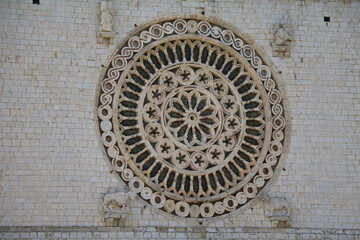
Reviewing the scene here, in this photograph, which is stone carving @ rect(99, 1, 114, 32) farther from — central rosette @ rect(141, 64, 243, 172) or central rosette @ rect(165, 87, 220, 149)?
central rosette @ rect(165, 87, 220, 149)

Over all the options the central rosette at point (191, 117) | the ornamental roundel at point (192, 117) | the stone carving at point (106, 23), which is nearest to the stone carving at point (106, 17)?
the stone carving at point (106, 23)

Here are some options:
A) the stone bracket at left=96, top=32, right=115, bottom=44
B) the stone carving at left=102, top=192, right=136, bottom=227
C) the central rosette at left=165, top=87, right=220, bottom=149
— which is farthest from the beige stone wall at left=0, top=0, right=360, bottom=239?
the central rosette at left=165, top=87, right=220, bottom=149

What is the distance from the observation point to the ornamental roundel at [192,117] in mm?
16219

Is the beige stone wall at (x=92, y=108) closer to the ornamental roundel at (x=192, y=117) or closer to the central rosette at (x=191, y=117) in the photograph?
the ornamental roundel at (x=192, y=117)

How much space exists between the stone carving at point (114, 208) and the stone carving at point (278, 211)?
8.19 ft

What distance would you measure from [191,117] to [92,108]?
71.2 inches

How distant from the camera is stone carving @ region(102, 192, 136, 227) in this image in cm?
1559

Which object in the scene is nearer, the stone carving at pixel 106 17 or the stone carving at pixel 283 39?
the stone carving at pixel 106 17

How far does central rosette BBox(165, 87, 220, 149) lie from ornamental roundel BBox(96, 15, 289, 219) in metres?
0.02

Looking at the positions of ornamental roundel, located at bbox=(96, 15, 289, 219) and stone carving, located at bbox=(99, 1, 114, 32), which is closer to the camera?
ornamental roundel, located at bbox=(96, 15, 289, 219)

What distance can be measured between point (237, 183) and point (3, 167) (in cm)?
411

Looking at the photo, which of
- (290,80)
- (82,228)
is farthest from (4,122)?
(290,80)

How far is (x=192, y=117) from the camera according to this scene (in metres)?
16.7

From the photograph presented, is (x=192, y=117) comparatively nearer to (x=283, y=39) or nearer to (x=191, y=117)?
(x=191, y=117)
